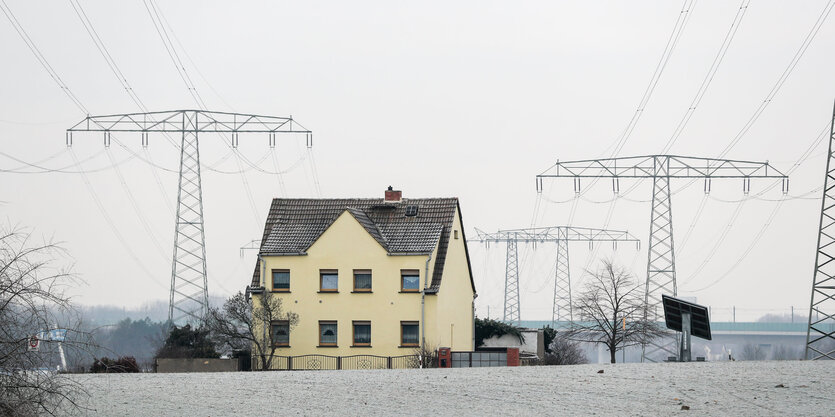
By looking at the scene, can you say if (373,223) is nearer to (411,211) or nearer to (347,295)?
(411,211)

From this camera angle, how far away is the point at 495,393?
25484 millimetres

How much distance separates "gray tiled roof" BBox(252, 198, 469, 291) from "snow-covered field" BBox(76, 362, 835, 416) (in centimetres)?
2341

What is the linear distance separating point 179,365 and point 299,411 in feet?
87.4

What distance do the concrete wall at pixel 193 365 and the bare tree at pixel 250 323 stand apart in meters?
3.47

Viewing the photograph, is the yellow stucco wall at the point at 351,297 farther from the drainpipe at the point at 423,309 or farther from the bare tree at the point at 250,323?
the bare tree at the point at 250,323

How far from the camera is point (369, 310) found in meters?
55.1

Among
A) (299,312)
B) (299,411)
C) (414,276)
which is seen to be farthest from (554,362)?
(299,411)

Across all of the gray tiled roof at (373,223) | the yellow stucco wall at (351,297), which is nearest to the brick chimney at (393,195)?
the gray tiled roof at (373,223)

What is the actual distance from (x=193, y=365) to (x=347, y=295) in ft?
34.4

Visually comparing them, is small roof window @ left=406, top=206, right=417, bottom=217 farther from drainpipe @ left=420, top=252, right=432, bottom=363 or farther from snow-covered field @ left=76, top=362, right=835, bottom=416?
snow-covered field @ left=76, top=362, right=835, bottom=416

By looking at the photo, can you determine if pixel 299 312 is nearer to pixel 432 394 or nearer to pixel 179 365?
pixel 179 365

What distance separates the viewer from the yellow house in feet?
179

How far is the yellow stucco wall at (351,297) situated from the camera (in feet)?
178

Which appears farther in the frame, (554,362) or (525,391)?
(554,362)
